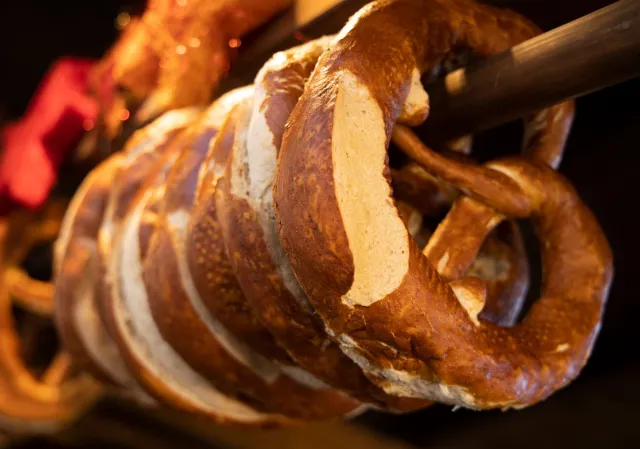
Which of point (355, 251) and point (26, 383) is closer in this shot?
point (355, 251)

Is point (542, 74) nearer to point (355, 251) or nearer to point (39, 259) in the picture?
point (355, 251)

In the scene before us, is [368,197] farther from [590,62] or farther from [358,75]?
[590,62]

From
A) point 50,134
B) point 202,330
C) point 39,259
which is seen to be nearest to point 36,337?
point 39,259

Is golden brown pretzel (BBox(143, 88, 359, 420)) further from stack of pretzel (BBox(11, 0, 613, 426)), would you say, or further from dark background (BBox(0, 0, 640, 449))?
dark background (BBox(0, 0, 640, 449))

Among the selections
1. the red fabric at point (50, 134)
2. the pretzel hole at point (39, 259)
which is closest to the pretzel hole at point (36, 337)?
the pretzel hole at point (39, 259)

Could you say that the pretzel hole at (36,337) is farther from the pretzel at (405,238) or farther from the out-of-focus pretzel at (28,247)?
the pretzel at (405,238)

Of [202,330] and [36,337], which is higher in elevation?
[202,330]

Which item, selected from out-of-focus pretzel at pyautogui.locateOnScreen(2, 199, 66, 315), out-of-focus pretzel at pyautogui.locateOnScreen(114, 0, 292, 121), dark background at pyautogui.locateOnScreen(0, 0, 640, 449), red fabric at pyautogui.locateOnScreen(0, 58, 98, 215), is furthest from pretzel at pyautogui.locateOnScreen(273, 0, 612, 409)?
out-of-focus pretzel at pyautogui.locateOnScreen(2, 199, 66, 315)
